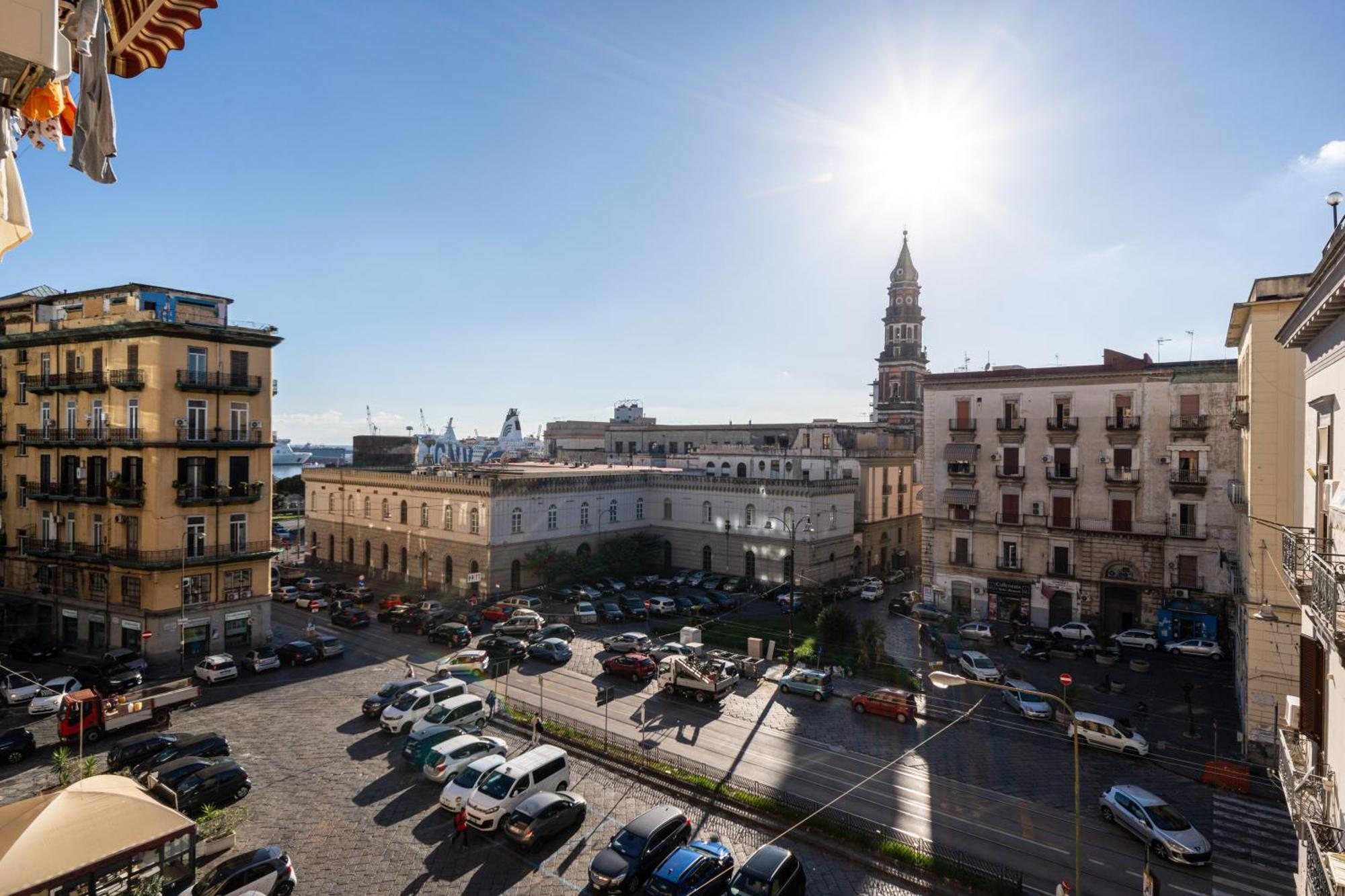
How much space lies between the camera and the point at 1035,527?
43125 millimetres

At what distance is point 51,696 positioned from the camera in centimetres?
2759

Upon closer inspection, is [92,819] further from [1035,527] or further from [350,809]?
[1035,527]

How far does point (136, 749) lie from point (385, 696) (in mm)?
8273

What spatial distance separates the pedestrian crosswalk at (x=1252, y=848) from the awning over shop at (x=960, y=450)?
25.1 meters

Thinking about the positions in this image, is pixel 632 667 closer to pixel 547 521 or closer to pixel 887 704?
pixel 887 704

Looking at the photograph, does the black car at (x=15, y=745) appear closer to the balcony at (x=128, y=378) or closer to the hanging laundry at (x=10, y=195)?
the balcony at (x=128, y=378)

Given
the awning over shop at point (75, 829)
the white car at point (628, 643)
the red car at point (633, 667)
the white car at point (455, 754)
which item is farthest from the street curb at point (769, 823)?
the awning over shop at point (75, 829)

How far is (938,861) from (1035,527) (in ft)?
101

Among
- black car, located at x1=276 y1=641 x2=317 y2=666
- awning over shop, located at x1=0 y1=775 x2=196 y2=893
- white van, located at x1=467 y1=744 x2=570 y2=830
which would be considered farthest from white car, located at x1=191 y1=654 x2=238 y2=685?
white van, located at x1=467 y1=744 x2=570 y2=830

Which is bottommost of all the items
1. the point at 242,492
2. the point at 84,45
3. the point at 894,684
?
the point at 894,684

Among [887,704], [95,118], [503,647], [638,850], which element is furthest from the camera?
[503,647]

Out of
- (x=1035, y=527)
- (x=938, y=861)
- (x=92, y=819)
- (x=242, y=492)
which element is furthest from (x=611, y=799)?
(x=1035, y=527)

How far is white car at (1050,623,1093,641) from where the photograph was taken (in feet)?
129

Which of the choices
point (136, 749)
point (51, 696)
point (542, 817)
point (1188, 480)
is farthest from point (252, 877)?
point (1188, 480)
